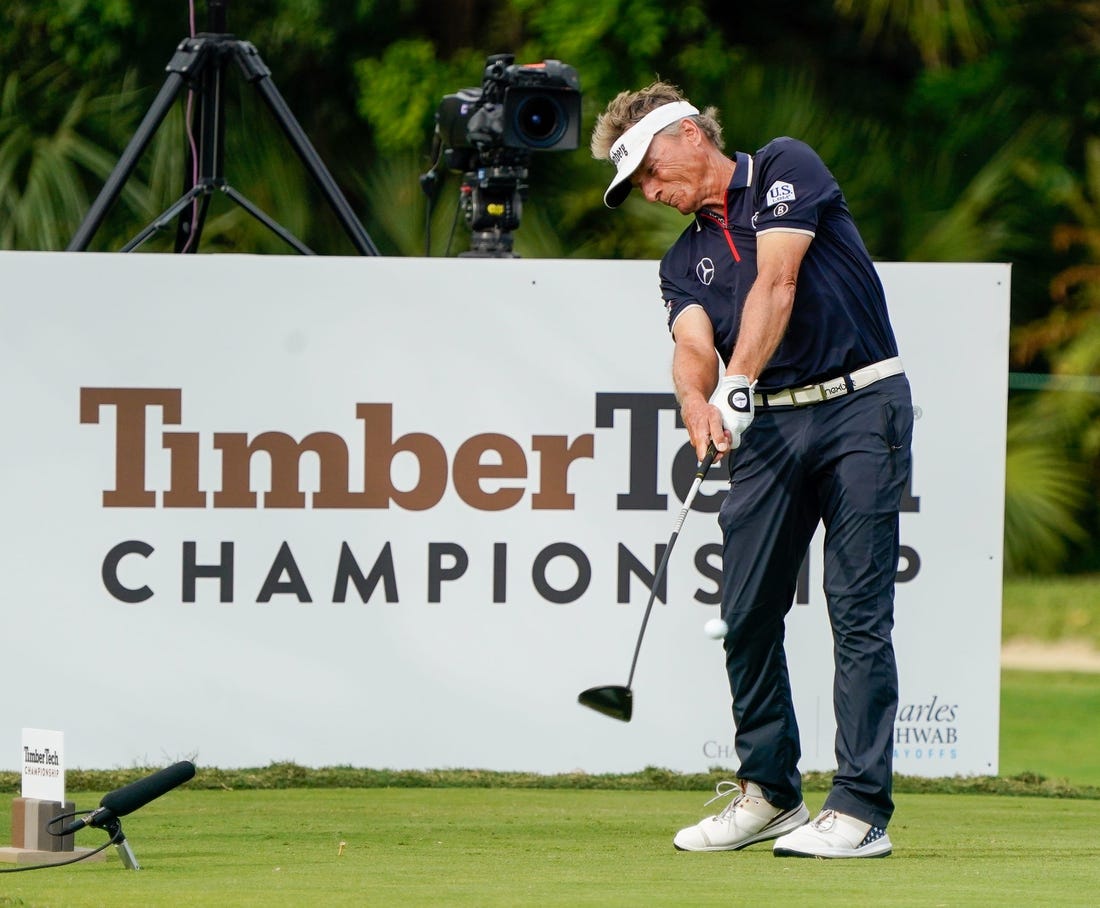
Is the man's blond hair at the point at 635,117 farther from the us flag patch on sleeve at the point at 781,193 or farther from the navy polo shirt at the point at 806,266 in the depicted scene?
the us flag patch on sleeve at the point at 781,193

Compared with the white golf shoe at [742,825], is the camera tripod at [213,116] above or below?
above

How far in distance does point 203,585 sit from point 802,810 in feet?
7.32

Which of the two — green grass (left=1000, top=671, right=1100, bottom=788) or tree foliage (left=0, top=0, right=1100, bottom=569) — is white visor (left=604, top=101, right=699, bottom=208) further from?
tree foliage (left=0, top=0, right=1100, bottom=569)

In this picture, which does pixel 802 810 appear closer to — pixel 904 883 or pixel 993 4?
pixel 904 883

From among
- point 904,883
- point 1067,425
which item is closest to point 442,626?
point 904,883

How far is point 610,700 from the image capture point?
4.42 meters

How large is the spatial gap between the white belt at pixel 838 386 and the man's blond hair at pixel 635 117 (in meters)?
0.62

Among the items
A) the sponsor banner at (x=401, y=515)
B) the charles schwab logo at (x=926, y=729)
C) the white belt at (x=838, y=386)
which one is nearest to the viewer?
the white belt at (x=838, y=386)

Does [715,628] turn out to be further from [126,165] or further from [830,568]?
[126,165]

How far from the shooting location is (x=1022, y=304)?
11.4 metres

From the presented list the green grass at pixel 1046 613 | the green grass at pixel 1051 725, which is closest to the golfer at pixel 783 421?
the green grass at pixel 1051 725

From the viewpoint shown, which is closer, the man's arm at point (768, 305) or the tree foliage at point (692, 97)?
the man's arm at point (768, 305)

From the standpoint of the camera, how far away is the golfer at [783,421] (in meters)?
4.07

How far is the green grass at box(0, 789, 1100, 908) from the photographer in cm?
346
